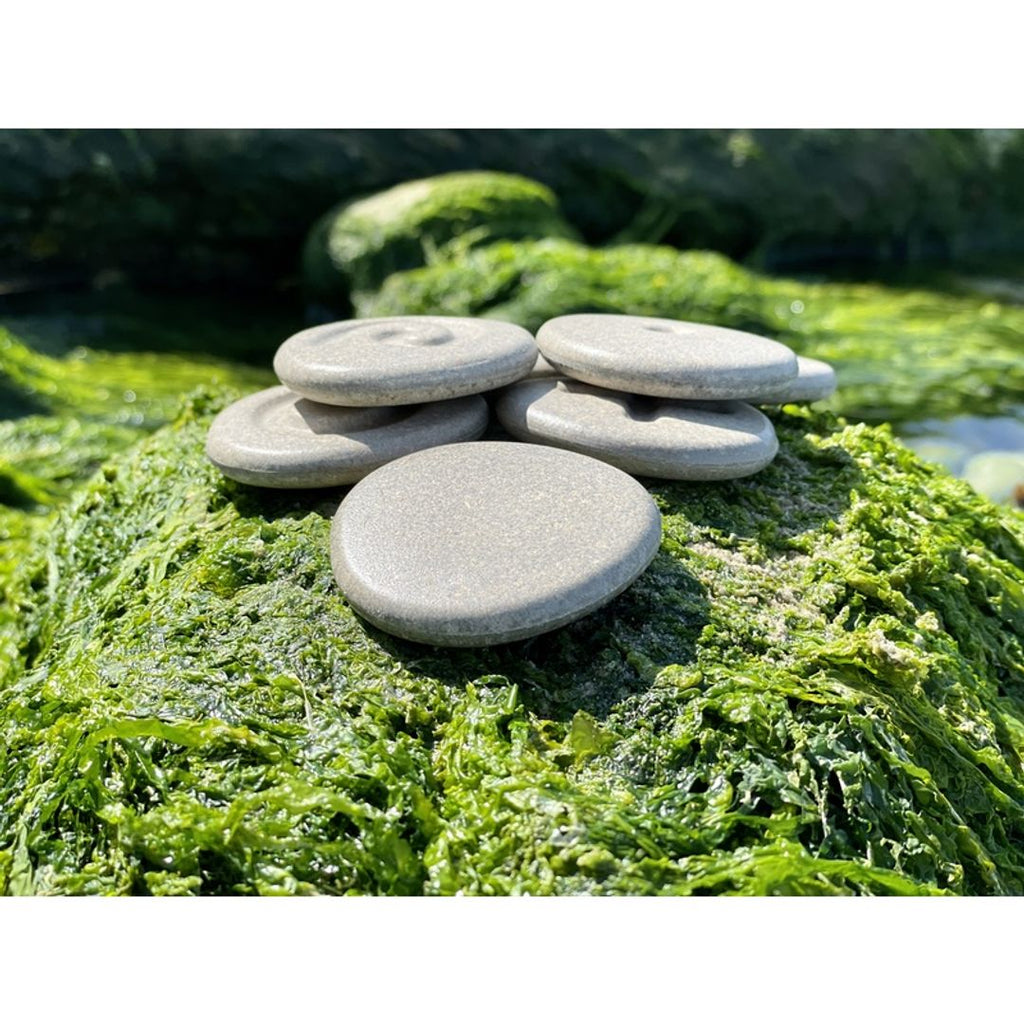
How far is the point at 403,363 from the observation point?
138 inches

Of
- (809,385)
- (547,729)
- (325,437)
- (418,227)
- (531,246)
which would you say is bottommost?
(418,227)

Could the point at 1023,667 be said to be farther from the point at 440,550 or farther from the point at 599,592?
the point at 440,550

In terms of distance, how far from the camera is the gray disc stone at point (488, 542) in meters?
2.74

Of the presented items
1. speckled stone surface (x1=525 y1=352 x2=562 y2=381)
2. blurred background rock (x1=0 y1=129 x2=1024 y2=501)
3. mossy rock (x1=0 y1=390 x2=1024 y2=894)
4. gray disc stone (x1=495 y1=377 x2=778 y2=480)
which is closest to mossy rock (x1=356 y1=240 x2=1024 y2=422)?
blurred background rock (x1=0 y1=129 x2=1024 y2=501)

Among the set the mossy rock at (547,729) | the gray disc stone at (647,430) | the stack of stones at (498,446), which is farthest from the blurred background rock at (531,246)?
the mossy rock at (547,729)

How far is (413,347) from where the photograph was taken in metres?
3.71

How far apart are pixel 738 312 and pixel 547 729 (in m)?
6.76

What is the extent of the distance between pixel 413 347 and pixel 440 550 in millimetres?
1106

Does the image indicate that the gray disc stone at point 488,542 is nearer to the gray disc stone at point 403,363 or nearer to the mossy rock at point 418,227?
the gray disc stone at point 403,363

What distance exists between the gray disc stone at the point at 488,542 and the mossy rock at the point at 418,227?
7.09 metres

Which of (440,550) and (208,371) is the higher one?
(440,550)

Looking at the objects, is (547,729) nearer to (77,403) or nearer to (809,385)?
(809,385)

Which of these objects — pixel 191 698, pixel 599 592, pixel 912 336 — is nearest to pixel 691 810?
pixel 599 592

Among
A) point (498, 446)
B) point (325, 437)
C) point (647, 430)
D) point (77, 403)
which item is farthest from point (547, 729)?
point (77, 403)
